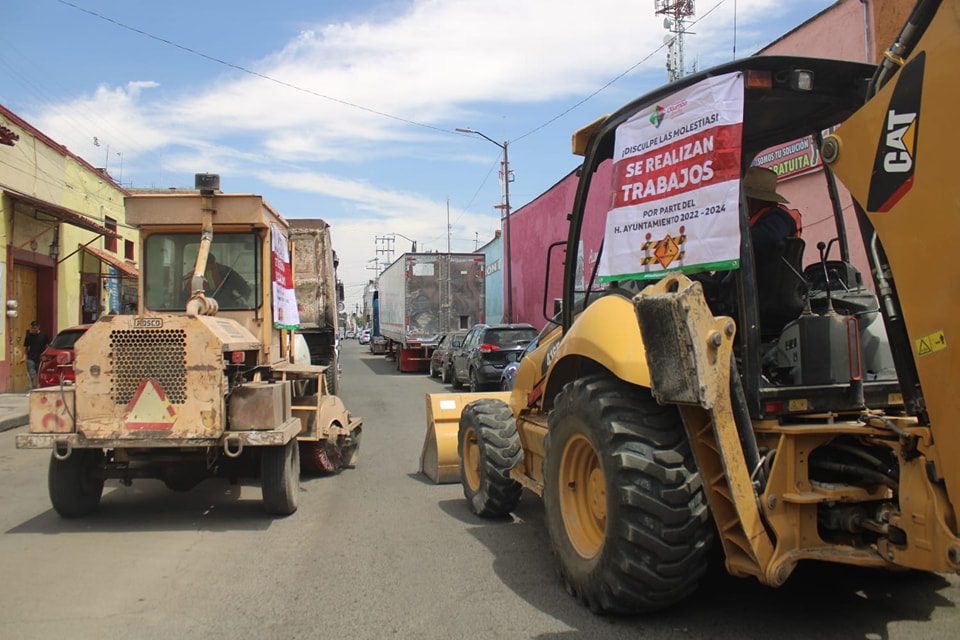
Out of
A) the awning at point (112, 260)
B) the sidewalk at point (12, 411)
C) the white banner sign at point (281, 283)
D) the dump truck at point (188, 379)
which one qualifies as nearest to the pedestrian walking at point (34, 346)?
the sidewalk at point (12, 411)

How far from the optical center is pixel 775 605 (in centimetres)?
421

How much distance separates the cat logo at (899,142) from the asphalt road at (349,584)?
2288 mm

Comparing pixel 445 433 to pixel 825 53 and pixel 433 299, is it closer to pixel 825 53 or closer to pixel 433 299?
pixel 825 53

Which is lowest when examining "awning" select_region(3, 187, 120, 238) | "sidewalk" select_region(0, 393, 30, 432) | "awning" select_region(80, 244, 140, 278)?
"sidewalk" select_region(0, 393, 30, 432)

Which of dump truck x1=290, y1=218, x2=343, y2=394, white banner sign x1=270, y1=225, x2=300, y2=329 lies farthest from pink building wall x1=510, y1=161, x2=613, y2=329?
white banner sign x1=270, y1=225, x2=300, y2=329

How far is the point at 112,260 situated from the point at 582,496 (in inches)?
903

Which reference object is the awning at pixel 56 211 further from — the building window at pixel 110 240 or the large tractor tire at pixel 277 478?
the large tractor tire at pixel 277 478

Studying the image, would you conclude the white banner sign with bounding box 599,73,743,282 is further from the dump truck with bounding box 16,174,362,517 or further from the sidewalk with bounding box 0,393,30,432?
the sidewalk with bounding box 0,393,30,432

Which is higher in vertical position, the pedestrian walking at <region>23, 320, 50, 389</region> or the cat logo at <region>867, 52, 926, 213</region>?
the cat logo at <region>867, 52, 926, 213</region>

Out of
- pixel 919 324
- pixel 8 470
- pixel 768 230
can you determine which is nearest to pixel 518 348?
pixel 8 470

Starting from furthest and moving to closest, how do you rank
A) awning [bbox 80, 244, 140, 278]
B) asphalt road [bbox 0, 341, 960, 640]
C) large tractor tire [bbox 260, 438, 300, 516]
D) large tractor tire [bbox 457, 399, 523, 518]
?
awning [bbox 80, 244, 140, 278] → large tractor tire [bbox 260, 438, 300, 516] → large tractor tire [bbox 457, 399, 523, 518] → asphalt road [bbox 0, 341, 960, 640]

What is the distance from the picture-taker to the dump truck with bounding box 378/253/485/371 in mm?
26609

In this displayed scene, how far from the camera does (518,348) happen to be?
17.5 m

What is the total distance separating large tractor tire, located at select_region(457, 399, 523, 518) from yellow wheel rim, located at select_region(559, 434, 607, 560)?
1627mm
